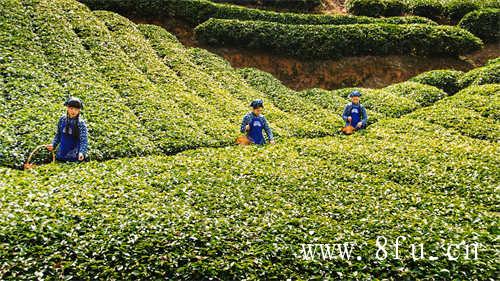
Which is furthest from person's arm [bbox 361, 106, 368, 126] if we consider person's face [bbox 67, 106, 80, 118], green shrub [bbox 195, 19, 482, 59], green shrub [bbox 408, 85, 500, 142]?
green shrub [bbox 195, 19, 482, 59]

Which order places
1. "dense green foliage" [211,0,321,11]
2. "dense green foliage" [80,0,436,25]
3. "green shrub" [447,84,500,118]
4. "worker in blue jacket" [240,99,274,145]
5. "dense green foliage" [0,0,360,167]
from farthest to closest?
"dense green foliage" [211,0,321,11] → "dense green foliage" [80,0,436,25] → "green shrub" [447,84,500,118] → "dense green foliage" [0,0,360,167] → "worker in blue jacket" [240,99,274,145]

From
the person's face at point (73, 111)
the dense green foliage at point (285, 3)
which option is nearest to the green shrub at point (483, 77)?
the dense green foliage at point (285, 3)

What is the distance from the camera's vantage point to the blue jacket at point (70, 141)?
1035 centimetres

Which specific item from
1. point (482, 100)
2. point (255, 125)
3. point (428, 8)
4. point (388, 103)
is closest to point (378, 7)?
point (428, 8)

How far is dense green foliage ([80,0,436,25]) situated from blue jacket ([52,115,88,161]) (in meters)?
18.6

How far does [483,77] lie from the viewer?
21406 mm

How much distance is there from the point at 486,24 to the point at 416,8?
5940 millimetres

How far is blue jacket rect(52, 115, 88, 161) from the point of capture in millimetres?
10352

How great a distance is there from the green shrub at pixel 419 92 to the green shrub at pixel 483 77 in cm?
209

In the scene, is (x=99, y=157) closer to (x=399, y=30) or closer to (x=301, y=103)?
(x=301, y=103)

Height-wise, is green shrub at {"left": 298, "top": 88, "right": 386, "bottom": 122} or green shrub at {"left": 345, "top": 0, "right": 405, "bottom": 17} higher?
green shrub at {"left": 345, "top": 0, "right": 405, "bottom": 17}

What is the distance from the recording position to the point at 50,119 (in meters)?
13.0

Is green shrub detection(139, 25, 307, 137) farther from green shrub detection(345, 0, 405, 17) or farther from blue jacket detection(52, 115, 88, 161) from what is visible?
green shrub detection(345, 0, 405, 17)

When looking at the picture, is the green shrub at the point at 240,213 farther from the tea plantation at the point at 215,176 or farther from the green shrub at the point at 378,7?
the green shrub at the point at 378,7
